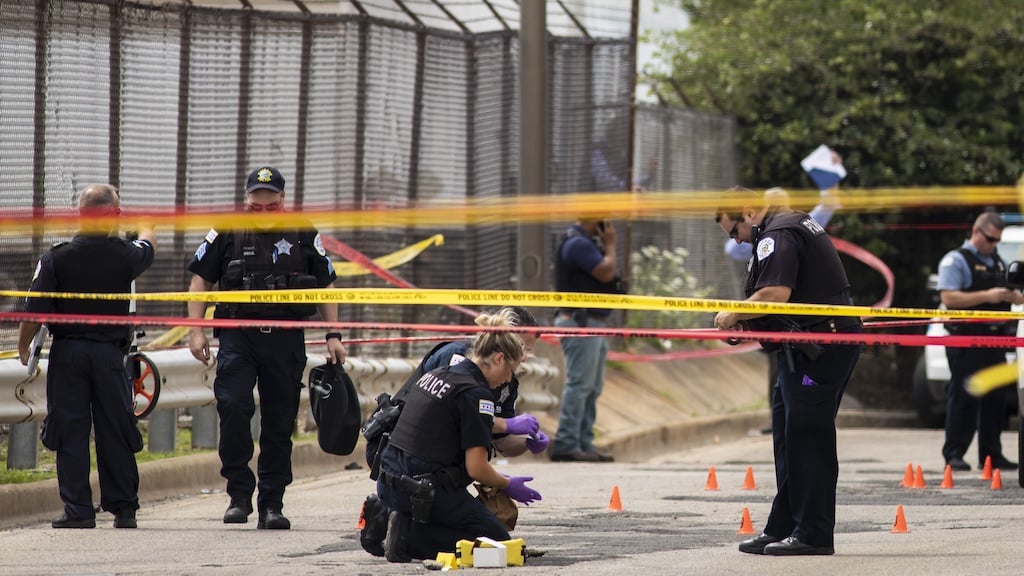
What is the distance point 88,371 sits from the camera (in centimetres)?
Result: 935

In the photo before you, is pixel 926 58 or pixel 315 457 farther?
pixel 926 58

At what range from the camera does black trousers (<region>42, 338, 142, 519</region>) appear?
30.3 feet

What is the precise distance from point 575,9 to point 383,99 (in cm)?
346

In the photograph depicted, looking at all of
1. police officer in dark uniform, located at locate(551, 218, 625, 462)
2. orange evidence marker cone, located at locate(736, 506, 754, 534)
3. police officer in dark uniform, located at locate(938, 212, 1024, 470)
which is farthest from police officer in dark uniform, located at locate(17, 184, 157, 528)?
police officer in dark uniform, located at locate(938, 212, 1024, 470)

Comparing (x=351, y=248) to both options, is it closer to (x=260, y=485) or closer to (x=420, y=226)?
(x=420, y=226)

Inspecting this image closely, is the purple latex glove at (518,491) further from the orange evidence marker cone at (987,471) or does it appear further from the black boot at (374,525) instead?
the orange evidence marker cone at (987,471)

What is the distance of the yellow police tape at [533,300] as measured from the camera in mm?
7863


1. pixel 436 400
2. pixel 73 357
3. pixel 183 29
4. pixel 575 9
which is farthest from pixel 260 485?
pixel 575 9

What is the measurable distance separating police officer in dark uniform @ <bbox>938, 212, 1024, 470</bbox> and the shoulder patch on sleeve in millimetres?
5279

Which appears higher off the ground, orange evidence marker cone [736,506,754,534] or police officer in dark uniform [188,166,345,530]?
police officer in dark uniform [188,166,345,530]

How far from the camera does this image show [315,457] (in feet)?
41.0

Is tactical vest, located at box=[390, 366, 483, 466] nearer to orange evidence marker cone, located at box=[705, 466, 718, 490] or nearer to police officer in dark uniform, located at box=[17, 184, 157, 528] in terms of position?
police officer in dark uniform, located at box=[17, 184, 157, 528]

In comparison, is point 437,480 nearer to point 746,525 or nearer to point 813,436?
point 813,436

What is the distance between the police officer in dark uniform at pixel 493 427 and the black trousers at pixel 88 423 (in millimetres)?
1878
